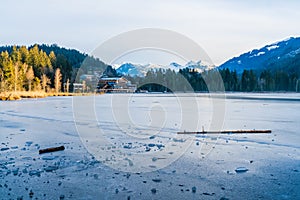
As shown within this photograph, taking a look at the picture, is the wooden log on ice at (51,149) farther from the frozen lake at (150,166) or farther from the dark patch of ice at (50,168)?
the dark patch of ice at (50,168)

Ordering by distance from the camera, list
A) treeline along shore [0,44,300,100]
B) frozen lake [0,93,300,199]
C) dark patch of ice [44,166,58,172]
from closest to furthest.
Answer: frozen lake [0,93,300,199] < dark patch of ice [44,166,58,172] < treeline along shore [0,44,300,100]

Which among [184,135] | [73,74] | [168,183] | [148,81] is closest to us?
[168,183]

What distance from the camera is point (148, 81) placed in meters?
94.9

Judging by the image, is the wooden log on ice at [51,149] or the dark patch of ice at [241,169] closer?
the dark patch of ice at [241,169]

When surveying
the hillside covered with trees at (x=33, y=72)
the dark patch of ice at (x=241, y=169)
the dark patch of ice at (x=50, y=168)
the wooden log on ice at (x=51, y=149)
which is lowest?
the dark patch of ice at (x=50, y=168)

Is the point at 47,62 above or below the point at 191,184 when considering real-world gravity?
above

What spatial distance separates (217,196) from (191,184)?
614 millimetres

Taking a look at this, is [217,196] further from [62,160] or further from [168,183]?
[62,160]

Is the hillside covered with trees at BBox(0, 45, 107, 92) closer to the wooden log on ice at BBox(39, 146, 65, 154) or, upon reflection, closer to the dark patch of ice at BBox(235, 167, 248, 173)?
the wooden log on ice at BBox(39, 146, 65, 154)

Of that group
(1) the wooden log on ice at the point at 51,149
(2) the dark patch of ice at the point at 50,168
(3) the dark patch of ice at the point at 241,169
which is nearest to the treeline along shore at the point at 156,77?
(1) the wooden log on ice at the point at 51,149

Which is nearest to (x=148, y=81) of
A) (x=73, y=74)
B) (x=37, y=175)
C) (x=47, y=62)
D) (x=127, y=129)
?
(x=73, y=74)

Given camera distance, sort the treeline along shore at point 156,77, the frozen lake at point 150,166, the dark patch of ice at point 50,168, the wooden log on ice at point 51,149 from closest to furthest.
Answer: the frozen lake at point 150,166 < the dark patch of ice at point 50,168 < the wooden log on ice at point 51,149 < the treeline along shore at point 156,77

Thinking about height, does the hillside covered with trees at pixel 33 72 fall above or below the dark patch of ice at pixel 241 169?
above

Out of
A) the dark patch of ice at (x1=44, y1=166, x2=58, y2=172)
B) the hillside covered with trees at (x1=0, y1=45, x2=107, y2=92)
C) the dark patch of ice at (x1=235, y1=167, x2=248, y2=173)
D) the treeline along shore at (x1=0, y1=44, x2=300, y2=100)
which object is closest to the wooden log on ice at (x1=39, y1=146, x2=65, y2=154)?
the dark patch of ice at (x1=44, y1=166, x2=58, y2=172)
